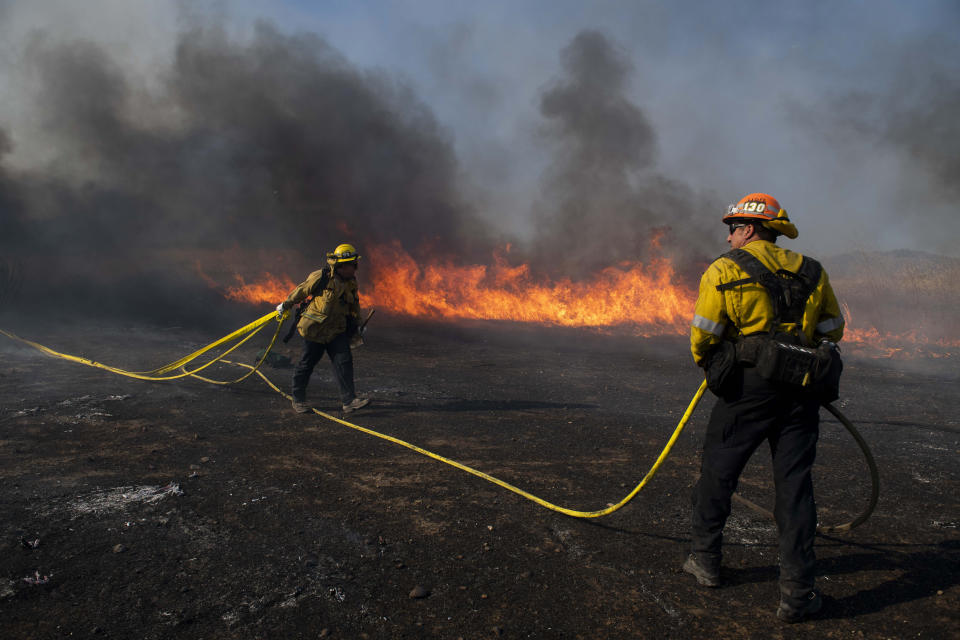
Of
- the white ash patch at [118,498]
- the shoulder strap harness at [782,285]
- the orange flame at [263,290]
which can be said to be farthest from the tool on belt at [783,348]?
the orange flame at [263,290]

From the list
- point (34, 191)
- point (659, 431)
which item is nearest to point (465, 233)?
point (34, 191)

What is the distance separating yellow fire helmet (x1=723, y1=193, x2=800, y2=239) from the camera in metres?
3.05

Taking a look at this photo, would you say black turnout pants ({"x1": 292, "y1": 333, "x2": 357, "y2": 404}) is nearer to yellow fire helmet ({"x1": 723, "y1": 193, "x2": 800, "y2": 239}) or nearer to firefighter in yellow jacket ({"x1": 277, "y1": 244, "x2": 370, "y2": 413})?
firefighter in yellow jacket ({"x1": 277, "y1": 244, "x2": 370, "y2": 413})

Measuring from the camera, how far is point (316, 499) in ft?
13.5

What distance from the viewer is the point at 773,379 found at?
274cm

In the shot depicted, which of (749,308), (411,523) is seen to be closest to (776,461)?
(749,308)

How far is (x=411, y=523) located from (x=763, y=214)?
2882 mm

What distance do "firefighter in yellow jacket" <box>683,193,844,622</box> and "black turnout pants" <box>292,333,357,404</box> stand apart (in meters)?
4.64

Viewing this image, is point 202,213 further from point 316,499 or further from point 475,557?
point 475,557

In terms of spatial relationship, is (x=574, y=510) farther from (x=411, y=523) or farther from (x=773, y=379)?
(x=773, y=379)

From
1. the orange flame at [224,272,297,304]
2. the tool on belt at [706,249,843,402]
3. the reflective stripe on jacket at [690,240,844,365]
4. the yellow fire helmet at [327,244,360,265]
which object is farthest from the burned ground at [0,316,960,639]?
the orange flame at [224,272,297,304]

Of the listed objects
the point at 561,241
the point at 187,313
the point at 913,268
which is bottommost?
the point at 187,313

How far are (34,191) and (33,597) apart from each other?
1821cm

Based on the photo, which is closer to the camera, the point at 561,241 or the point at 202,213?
the point at 202,213
